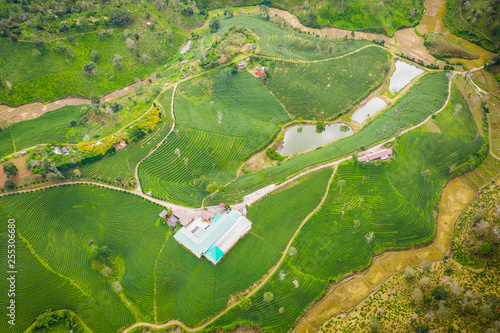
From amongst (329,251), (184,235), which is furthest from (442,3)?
(184,235)

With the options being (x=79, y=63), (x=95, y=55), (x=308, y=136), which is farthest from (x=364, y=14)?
(x=79, y=63)

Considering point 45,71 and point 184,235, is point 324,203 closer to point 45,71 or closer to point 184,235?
point 184,235

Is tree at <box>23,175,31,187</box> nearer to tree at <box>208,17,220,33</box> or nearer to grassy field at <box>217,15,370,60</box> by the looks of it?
grassy field at <box>217,15,370,60</box>

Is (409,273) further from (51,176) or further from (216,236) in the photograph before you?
(51,176)

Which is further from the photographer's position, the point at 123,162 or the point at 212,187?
the point at 123,162

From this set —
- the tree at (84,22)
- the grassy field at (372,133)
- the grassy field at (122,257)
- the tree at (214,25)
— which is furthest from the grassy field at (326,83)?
the tree at (84,22)
